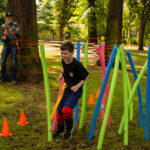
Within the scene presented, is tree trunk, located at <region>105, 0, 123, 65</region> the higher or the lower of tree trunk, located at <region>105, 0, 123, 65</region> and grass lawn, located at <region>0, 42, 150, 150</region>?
the higher

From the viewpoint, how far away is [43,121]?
15.1ft

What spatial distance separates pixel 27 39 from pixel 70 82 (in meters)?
4.44

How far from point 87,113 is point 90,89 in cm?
241

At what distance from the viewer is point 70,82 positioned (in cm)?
366

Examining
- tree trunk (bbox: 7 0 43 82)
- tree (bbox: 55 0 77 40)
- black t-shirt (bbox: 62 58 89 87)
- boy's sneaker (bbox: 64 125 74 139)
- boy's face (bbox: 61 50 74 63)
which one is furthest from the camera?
tree (bbox: 55 0 77 40)

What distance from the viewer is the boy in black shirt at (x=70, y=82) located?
3.46 metres

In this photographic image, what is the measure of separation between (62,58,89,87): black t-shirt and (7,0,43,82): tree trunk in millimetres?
4166

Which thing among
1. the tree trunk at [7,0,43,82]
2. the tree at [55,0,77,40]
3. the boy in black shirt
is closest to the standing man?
the tree trunk at [7,0,43,82]

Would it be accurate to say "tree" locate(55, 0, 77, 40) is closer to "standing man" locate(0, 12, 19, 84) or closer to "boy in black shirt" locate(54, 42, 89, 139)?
"standing man" locate(0, 12, 19, 84)

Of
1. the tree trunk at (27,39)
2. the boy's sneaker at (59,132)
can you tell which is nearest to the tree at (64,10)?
the tree trunk at (27,39)

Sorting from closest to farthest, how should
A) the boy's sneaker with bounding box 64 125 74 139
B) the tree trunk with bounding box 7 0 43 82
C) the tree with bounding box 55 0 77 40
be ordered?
the boy's sneaker with bounding box 64 125 74 139
the tree trunk with bounding box 7 0 43 82
the tree with bounding box 55 0 77 40

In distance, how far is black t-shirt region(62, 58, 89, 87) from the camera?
3.55 meters

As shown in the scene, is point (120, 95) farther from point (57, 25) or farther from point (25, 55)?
point (57, 25)

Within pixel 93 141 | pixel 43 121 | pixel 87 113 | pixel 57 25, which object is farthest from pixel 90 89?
pixel 57 25
